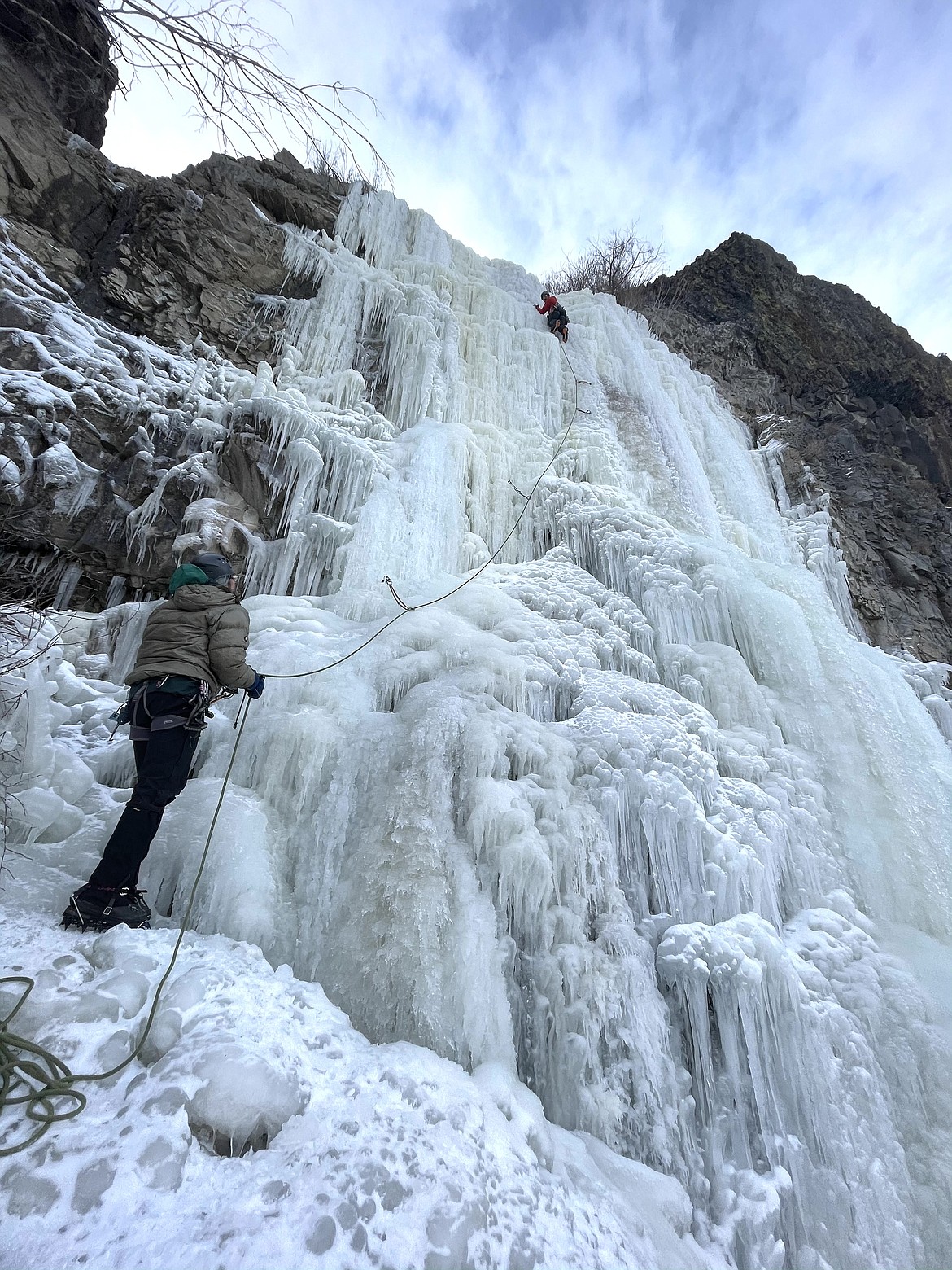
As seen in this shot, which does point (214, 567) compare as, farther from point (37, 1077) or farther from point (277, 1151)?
point (277, 1151)

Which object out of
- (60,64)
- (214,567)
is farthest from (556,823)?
(60,64)

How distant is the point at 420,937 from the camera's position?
8.32 feet

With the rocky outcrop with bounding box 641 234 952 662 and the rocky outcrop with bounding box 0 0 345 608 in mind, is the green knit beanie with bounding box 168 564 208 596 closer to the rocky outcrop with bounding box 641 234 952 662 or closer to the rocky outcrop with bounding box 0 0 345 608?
the rocky outcrop with bounding box 0 0 345 608

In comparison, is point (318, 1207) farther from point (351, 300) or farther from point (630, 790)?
point (351, 300)

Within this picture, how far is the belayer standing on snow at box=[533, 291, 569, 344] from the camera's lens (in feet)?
28.4

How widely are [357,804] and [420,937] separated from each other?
766mm

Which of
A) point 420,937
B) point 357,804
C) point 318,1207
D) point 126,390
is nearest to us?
point 318,1207

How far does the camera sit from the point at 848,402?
10.1 m

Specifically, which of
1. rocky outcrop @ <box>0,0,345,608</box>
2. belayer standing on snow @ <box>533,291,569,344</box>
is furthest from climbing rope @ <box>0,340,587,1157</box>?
belayer standing on snow @ <box>533,291,569,344</box>

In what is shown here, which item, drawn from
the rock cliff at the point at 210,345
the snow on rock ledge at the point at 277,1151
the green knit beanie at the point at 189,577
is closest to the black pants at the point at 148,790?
the snow on rock ledge at the point at 277,1151

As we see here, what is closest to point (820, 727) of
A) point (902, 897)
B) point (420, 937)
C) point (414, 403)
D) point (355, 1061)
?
point (902, 897)

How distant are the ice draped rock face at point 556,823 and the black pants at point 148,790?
369 millimetres

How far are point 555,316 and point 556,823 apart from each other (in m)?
8.05

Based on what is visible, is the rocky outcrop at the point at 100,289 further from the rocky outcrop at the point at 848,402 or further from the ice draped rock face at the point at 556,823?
the rocky outcrop at the point at 848,402
